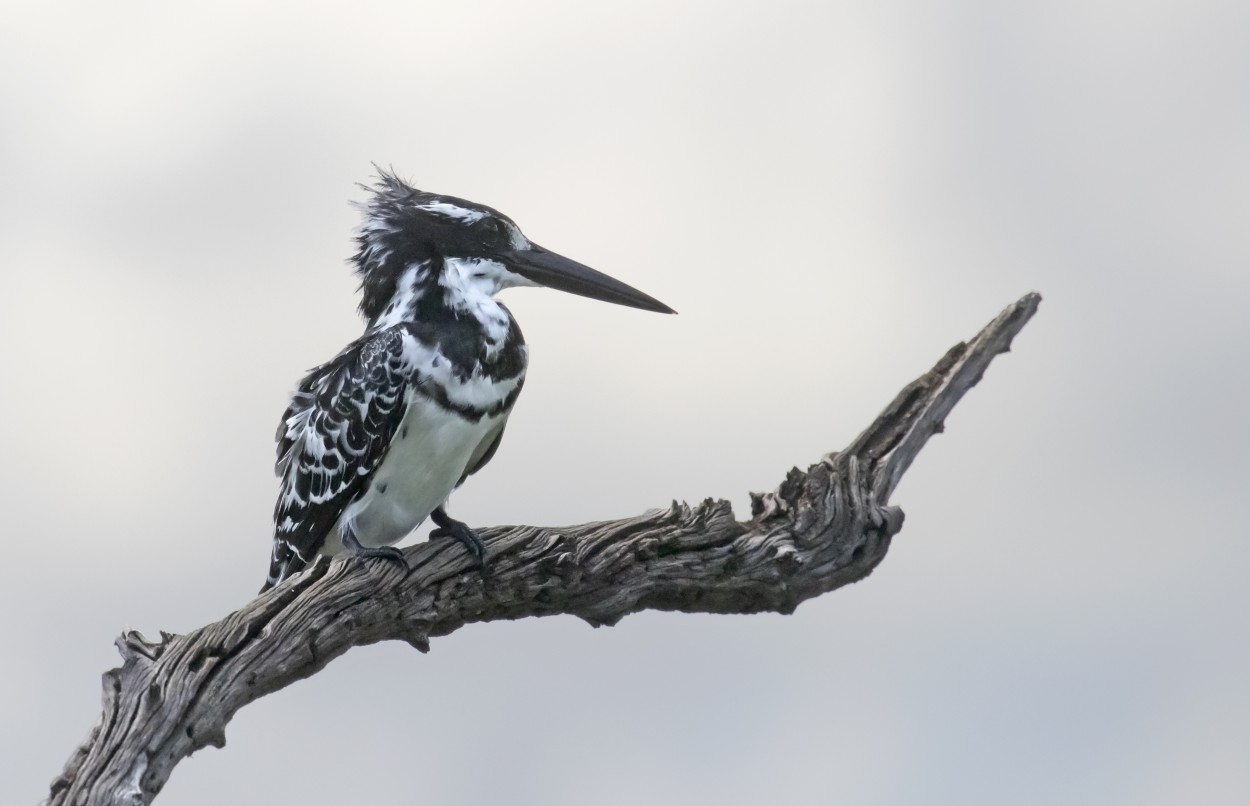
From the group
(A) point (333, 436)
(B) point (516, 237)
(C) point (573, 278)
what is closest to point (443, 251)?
(B) point (516, 237)

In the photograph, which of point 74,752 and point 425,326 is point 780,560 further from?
point 74,752

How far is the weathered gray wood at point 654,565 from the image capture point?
7277 millimetres

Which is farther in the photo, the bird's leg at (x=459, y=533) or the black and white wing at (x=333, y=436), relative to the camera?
the black and white wing at (x=333, y=436)

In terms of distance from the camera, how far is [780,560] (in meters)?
7.39

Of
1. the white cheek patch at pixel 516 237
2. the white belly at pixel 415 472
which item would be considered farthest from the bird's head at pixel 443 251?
the white belly at pixel 415 472

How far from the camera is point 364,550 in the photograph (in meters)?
7.72

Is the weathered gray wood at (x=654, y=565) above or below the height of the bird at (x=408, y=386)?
below

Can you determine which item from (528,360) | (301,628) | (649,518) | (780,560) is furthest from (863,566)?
(301,628)

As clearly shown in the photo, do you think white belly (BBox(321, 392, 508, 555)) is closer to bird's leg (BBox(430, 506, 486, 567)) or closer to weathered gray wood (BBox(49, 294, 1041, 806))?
bird's leg (BBox(430, 506, 486, 567))

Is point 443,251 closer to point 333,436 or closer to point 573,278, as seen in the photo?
point 573,278

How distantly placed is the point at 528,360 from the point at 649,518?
3.99 ft

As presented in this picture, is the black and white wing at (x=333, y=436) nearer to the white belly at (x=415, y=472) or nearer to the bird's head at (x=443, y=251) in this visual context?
the white belly at (x=415, y=472)

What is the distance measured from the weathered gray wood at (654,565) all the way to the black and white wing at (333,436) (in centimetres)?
56

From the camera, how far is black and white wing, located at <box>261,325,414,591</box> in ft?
25.8
